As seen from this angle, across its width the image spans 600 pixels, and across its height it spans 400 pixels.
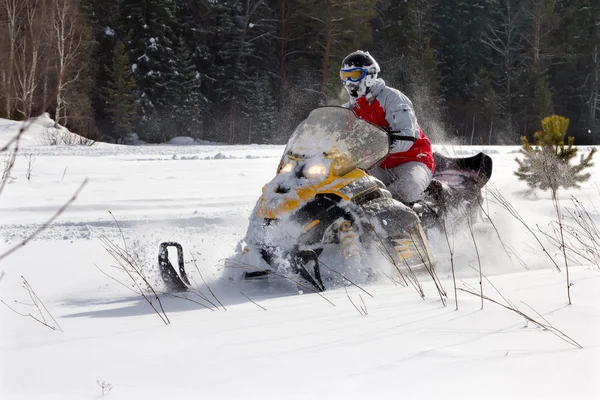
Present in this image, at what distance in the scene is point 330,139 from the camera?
176 inches

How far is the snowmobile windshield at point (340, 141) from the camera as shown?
173 inches

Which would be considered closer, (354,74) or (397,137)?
(397,137)

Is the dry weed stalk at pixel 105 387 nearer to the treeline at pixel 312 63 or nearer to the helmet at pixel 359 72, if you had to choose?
the helmet at pixel 359 72

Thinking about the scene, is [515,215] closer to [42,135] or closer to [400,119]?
[400,119]

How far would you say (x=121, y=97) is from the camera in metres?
33.7

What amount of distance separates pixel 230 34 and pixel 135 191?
32325 millimetres

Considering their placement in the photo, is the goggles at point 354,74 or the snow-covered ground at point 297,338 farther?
the goggles at point 354,74

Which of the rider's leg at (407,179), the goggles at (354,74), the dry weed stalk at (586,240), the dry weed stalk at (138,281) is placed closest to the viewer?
the dry weed stalk at (138,281)

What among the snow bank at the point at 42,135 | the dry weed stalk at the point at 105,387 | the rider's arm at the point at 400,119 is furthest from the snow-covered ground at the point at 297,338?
the snow bank at the point at 42,135

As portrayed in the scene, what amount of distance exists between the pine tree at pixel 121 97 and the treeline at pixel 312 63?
0.25 feet

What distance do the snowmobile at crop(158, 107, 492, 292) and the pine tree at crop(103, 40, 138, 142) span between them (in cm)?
3070

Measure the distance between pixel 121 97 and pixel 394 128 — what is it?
30.6 metres

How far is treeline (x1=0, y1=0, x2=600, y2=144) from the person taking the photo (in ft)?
113

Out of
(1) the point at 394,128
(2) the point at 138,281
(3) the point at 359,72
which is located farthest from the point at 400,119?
(2) the point at 138,281
